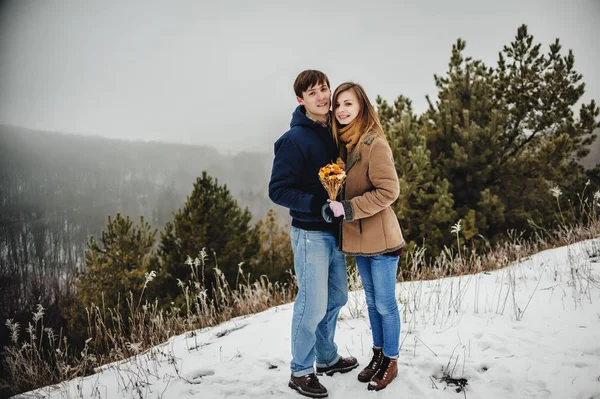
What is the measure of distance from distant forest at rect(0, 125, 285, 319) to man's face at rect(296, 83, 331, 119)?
1463 cm

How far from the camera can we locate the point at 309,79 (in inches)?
84.4

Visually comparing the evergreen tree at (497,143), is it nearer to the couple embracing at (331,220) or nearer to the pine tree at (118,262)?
the couple embracing at (331,220)

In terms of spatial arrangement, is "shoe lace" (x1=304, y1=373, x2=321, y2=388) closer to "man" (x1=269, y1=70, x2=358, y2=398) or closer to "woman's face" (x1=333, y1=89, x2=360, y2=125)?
"man" (x1=269, y1=70, x2=358, y2=398)

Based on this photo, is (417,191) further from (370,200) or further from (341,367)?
(370,200)

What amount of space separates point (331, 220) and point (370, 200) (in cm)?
26

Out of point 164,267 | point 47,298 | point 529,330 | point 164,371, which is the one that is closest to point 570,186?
point 529,330

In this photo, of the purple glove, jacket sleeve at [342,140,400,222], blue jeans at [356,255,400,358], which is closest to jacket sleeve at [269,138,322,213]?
the purple glove

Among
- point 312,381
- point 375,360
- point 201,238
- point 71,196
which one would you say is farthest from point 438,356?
point 71,196

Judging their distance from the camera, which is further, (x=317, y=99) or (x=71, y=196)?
(x=71, y=196)

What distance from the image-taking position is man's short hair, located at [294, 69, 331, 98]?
7.03 feet

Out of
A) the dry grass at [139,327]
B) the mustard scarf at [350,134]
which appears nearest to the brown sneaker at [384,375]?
the dry grass at [139,327]

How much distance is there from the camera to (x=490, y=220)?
10.8 m

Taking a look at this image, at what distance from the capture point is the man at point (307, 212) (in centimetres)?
210

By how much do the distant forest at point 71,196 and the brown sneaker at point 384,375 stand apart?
14.9 meters
